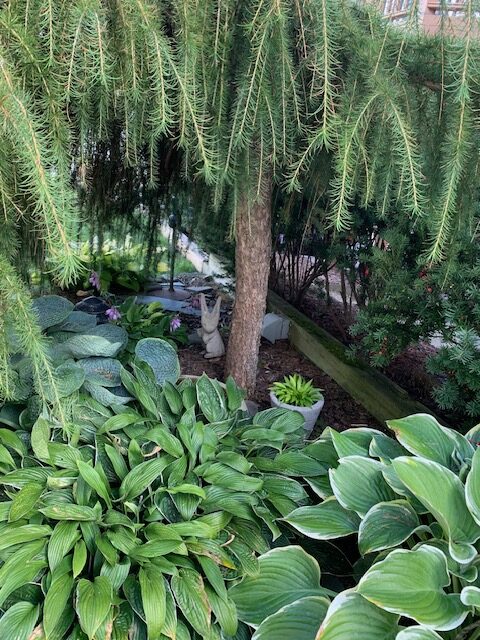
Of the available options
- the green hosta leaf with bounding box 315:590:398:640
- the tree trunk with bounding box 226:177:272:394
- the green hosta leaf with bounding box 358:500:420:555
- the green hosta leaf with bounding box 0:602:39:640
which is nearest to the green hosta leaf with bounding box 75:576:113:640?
the green hosta leaf with bounding box 0:602:39:640

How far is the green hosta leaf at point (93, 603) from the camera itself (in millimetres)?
952

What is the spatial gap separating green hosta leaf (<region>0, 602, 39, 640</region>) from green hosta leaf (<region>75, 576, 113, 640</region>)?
0.12 m

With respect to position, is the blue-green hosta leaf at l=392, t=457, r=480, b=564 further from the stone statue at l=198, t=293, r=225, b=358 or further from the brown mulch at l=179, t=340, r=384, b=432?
the stone statue at l=198, t=293, r=225, b=358

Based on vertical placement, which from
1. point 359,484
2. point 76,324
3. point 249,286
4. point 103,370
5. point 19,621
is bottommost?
point 19,621

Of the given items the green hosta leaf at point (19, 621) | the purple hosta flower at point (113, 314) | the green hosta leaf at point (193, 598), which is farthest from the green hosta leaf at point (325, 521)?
the purple hosta flower at point (113, 314)

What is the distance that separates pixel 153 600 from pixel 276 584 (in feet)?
0.98

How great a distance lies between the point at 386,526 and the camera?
3.71ft

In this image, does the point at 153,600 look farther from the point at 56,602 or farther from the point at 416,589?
the point at 416,589

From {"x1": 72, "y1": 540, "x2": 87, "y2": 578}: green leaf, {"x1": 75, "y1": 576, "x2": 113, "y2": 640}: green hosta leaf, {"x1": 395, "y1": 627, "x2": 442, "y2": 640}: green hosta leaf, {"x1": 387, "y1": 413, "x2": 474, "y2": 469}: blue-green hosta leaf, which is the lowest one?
{"x1": 75, "y1": 576, "x2": 113, "y2": 640}: green hosta leaf

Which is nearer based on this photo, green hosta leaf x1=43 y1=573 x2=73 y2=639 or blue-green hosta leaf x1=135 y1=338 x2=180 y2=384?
green hosta leaf x1=43 y1=573 x2=73 y2=639

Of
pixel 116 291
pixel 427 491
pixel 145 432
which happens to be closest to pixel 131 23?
pixel 145 432

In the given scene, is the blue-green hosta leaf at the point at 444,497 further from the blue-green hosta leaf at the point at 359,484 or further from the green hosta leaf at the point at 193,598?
the green hosta leaf at the point at 193,598

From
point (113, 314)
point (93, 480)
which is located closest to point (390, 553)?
point (93, 480)

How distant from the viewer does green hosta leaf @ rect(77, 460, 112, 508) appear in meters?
1.21
